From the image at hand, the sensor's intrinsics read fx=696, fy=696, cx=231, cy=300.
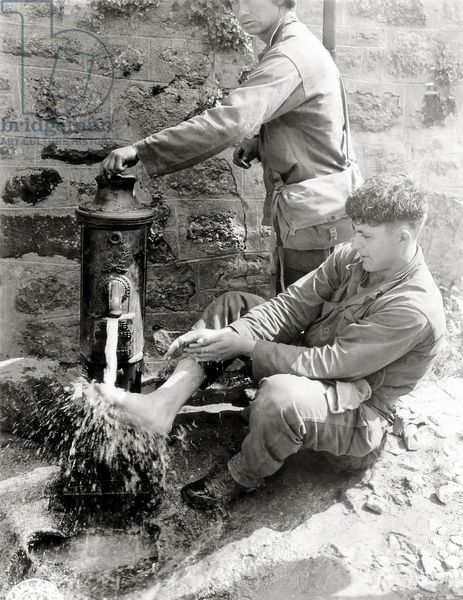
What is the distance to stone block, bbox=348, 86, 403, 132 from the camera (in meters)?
4.10

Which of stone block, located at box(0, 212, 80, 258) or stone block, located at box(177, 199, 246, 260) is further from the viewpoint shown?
stone block, located at box(177, 199, 246, 260)

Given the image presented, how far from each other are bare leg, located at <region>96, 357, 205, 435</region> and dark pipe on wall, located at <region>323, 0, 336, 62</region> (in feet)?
6.74

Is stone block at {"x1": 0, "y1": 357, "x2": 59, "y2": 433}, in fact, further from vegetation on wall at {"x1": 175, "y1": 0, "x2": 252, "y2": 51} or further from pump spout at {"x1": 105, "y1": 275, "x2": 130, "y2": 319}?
vegetation on wall at {"x1": 175, "y1": 0, "x2": 252, "y2": 51}

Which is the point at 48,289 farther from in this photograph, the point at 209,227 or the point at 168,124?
the point at 168,124

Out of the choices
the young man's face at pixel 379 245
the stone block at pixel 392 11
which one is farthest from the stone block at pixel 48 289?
the stone block at pixel 392 11

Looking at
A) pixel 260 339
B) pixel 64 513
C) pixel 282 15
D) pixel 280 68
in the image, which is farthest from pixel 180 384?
pixel 282 15

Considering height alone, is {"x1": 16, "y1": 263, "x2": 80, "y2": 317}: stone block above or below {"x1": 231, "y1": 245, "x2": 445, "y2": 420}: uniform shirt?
below

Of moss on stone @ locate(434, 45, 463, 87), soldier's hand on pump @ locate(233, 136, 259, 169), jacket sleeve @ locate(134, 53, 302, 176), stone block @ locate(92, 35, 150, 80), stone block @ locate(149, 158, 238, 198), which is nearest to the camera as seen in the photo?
jacket sleeve @ locate(134, 53, 302, 176)

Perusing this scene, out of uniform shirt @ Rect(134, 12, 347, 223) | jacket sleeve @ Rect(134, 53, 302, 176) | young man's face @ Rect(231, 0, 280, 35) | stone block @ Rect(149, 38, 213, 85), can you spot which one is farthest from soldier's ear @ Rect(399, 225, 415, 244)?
stone block @ Rect(149, 38, 213, 85)

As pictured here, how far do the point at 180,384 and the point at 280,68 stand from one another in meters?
1.42

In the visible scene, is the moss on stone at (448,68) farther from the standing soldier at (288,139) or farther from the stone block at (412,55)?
the standing soldier at (288,139)

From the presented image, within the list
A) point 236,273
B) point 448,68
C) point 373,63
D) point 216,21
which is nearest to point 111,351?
point 236,273

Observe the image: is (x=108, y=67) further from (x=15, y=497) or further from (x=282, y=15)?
(x=15, y=497)

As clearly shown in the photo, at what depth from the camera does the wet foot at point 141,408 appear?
2.78 metres
